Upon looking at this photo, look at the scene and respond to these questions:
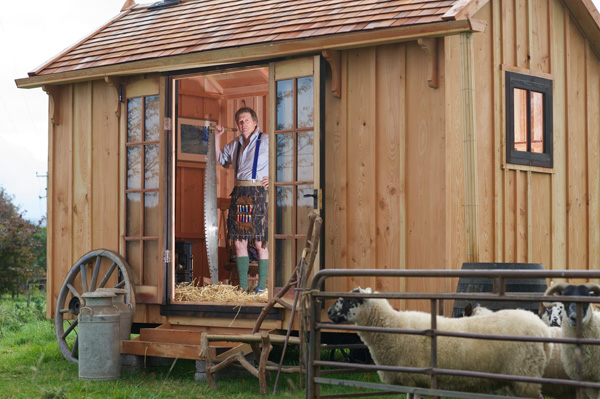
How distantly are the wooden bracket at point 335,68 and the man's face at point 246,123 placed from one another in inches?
82.2

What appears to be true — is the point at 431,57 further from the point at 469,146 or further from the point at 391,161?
the point at 391,161

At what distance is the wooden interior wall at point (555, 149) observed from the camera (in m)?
9.89

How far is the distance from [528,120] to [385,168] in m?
1.77

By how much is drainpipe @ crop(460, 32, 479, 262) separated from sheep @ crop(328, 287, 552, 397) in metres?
2.01

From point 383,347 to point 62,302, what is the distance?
595 centimetres

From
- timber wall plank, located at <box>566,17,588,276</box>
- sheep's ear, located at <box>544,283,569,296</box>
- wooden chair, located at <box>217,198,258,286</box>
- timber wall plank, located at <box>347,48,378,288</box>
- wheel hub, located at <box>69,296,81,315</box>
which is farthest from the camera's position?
wooden chair, located at <box>217,198,258,286</box>

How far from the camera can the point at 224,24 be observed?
38.3ft

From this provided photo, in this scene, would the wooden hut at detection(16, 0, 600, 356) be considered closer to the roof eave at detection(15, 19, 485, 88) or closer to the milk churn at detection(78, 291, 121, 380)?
the roof eave at detection(15, 19, 485, 88)

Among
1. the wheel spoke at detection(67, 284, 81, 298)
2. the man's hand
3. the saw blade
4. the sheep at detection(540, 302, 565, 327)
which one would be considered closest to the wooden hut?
the wheel spoke at detection(67, 284, 81, 298)

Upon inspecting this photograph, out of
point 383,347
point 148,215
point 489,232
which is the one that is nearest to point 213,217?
point 148,215

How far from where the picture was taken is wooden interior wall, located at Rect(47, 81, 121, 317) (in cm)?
1209

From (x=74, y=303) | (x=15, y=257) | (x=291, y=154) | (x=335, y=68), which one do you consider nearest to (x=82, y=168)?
(x=74, y=303)

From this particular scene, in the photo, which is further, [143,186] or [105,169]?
[105,169]

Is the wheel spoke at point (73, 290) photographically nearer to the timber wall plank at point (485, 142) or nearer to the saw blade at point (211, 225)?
the saw blade at point (211, 225)
